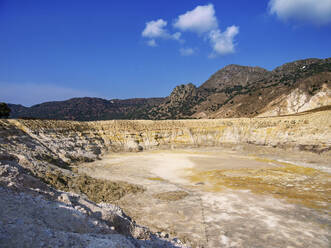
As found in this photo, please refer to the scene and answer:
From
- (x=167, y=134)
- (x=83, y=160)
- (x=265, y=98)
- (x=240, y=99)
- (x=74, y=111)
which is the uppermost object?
(x=240, y=99)

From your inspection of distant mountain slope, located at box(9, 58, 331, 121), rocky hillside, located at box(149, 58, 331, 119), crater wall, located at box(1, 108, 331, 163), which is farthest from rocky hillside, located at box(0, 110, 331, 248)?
distant mountain slope, located at box(9, 58, 331, 121)

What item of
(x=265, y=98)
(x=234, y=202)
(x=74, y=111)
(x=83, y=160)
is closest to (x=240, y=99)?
(x=265, y=98)

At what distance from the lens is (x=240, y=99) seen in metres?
106

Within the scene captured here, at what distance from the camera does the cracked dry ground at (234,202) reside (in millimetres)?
10875

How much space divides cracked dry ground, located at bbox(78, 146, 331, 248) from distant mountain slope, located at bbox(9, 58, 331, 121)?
172 ft

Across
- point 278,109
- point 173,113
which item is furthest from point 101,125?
point 173,113

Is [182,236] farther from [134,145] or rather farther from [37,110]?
[37,110]

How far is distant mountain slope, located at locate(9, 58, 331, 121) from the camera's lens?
244 feet

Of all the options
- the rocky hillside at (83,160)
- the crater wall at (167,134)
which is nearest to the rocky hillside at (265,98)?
the crater wall at (167,134)

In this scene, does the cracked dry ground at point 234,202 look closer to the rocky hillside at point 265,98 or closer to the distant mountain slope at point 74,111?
the rocky hillside at point 265,98

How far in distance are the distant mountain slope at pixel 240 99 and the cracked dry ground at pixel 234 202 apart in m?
52.5

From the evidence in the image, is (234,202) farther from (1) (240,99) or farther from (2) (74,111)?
(2) (74,111)

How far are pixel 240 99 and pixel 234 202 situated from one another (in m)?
97.5

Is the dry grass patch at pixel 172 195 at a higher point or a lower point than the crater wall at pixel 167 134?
lower
